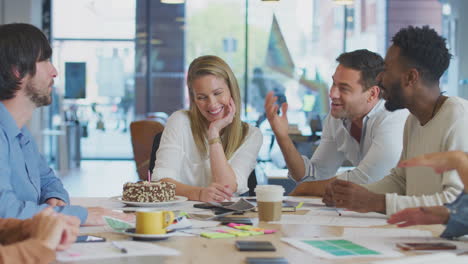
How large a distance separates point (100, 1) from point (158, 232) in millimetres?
11308

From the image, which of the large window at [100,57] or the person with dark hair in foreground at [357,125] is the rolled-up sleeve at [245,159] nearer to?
the person with dark hair in foreground at [357,125]

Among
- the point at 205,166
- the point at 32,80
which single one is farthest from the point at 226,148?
the point at 32,80

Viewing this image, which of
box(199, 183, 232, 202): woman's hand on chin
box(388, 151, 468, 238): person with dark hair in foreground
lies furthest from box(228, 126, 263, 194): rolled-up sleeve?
box(388, 151, 468, 238): person with dark hair in foreground

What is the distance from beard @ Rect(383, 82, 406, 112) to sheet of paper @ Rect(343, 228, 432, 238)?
0.75 m

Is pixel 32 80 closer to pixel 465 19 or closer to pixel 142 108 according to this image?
pixel 465 19

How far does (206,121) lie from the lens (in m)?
3.50

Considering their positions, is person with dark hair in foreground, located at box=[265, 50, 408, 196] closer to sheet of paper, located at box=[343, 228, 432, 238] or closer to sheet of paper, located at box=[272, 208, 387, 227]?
sheet of paper, located at box=[272, 208, 387, 227]

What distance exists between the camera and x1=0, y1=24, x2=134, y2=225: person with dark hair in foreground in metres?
2.30

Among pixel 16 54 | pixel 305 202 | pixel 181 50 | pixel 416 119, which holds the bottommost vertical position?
pixel 305 202

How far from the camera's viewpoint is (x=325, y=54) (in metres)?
12.5

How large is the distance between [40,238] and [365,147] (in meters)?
2.39

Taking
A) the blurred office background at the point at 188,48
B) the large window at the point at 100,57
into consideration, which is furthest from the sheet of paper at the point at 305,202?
the large window at the point at 100,57

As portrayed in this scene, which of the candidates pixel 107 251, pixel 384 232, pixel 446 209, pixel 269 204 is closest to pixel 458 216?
pixel 446 209

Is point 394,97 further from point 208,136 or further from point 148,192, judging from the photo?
point 148,192
